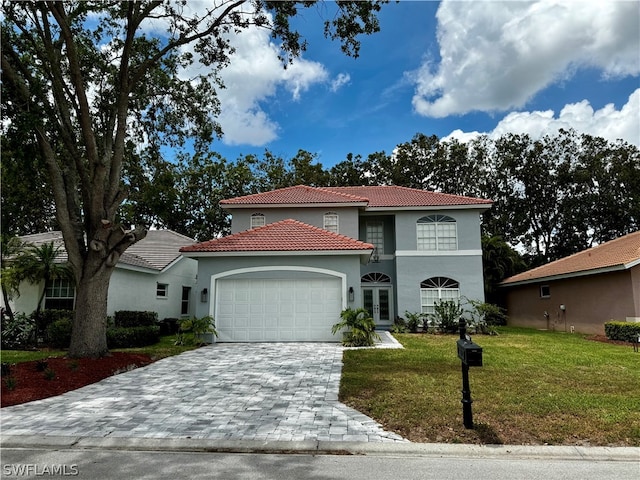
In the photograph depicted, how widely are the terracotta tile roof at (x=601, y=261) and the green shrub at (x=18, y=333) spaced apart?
20.6 meters

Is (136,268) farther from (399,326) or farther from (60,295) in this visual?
(399,326)

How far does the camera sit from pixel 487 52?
1191 cm

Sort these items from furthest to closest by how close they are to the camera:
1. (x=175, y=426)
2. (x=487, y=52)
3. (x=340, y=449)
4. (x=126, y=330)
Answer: (x=126, y=330), (x=487, y=52), (x=175, y=426), (x=340, y=449)

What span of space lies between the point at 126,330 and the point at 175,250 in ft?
28.3

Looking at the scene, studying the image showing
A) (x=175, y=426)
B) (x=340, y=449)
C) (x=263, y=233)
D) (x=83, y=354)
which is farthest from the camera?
(x=263, y=233)

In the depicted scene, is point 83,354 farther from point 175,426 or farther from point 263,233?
point 263,233

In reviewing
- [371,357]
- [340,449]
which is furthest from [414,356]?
[340,449]

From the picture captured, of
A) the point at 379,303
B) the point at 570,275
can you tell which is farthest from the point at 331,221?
the point at 570,275

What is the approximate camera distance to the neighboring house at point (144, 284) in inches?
580

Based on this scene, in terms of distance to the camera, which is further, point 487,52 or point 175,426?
point 487,52

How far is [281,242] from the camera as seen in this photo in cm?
1416

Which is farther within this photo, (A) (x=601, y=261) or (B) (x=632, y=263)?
(A) (x=601, y=261)

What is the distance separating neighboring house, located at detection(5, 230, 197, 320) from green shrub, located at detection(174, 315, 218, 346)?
4165 mm

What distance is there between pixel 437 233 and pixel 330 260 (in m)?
8.21
